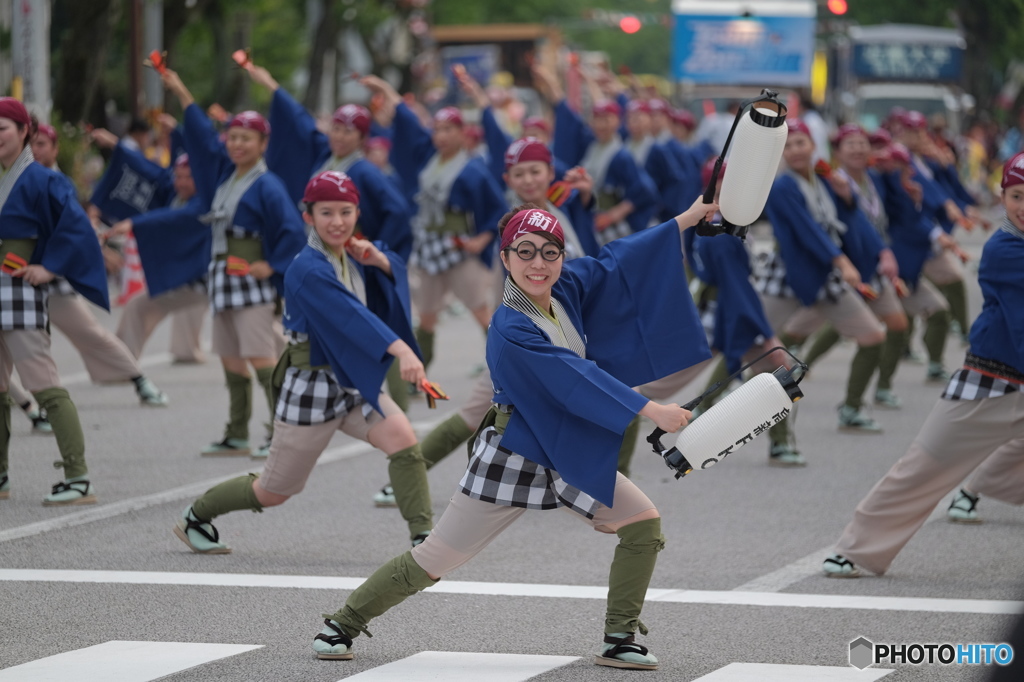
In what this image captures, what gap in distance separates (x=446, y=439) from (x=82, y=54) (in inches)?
483

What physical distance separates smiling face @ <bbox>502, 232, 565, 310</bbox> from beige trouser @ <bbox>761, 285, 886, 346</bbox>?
485 cm

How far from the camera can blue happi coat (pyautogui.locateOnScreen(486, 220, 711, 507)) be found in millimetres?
4707

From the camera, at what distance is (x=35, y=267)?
24.7ft

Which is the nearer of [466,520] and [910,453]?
[466,520]

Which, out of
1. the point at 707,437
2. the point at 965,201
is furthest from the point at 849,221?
the point at 707,437

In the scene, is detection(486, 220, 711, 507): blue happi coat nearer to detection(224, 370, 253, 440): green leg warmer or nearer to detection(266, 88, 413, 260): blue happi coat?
detection(224, 370, 253, 440): green leg warmer

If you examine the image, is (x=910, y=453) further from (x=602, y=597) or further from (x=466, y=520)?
(x=466, y=520)

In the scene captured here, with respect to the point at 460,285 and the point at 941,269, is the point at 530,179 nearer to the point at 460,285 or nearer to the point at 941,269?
the point at 460,285

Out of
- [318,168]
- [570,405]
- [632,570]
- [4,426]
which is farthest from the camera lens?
[318,168]

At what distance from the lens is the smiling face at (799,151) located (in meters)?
9.22

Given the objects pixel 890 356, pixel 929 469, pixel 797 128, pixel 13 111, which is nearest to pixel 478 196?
pixel 797 128

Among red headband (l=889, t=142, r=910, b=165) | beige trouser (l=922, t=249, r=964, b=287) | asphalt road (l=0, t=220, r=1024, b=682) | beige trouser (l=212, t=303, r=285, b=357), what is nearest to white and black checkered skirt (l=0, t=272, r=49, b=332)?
asphalt road (l=0, t=220, r=1024, b=682)

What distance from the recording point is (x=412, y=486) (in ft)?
21.2

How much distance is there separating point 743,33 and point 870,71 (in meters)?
3.79
